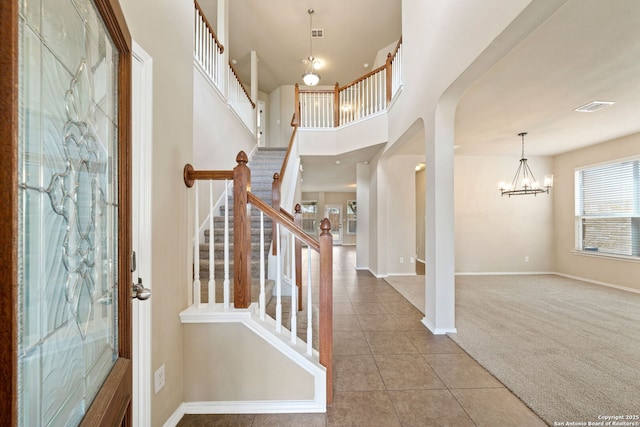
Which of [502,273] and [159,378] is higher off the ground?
[159,378]

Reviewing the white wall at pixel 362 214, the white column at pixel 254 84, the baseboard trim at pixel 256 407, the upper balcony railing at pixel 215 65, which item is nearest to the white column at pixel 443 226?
the baseboard trim at pixel 256 407

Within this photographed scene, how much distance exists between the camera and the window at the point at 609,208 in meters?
4.30

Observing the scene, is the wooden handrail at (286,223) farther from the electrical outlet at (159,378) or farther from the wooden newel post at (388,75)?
the wooden newel post at (388,75)

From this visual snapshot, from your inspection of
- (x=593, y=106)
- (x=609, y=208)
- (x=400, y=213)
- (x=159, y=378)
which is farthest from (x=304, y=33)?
(x=609, y=208)

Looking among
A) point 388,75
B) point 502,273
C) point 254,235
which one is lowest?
point 502,273

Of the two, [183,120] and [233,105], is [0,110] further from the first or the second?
[233,105]

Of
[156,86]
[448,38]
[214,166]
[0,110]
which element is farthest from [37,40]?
[214,166]

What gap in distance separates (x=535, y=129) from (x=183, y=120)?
4912 millimetres

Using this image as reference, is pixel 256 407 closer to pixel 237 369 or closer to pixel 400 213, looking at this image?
pixel 237 369

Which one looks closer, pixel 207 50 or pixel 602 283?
pixel 207 50

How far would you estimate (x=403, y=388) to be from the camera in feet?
6.21

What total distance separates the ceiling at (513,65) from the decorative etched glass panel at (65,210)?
2.57 m

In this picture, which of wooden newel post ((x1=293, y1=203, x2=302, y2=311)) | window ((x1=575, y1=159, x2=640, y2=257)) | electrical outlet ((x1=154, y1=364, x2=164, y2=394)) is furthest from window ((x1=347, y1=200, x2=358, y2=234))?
electrical outlet ((x1=154, y1=364, x2=164, y2=394))

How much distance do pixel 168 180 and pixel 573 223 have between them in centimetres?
708
